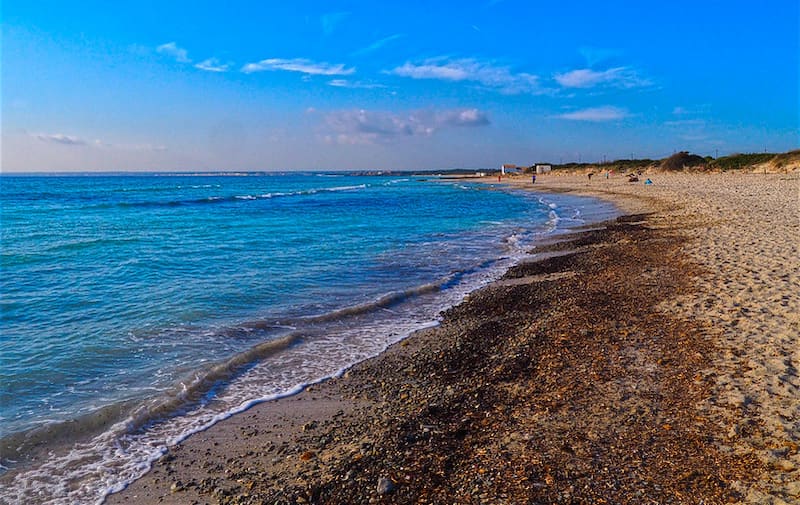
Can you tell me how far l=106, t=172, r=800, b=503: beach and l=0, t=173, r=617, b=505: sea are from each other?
72cm

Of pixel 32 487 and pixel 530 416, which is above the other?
pixel 530 416

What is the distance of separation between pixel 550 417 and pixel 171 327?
7302 mm

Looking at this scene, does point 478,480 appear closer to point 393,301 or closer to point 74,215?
point 393,301

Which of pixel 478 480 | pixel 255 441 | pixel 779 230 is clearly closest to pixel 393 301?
pixel 255 441

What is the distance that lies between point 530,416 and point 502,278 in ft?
26.8

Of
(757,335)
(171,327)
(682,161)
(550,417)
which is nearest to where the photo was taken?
(550,417)

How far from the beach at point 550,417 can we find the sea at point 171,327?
72cm

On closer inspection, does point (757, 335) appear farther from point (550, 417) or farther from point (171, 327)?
point (171, 327)

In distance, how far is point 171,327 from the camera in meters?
9.50

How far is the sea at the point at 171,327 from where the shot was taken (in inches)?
219

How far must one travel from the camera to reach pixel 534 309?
970 centimetres

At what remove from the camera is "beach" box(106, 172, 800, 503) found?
13.3ft

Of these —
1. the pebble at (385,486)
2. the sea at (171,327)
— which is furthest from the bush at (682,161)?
the pebble at (385,486)

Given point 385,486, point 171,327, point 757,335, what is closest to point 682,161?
point 757,335
